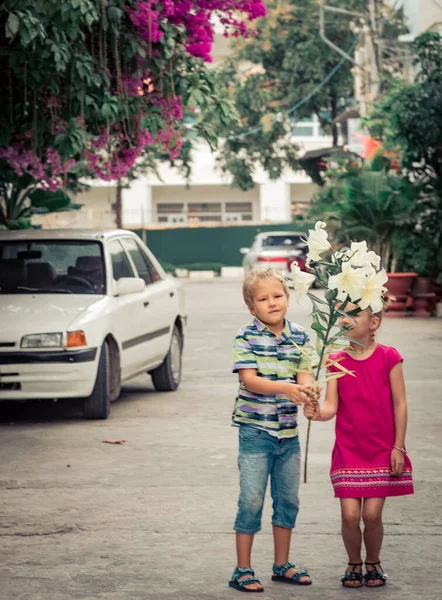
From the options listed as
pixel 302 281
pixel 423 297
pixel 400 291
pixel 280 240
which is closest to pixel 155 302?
pixel 302 281

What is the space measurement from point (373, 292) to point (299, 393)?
19.7 inches

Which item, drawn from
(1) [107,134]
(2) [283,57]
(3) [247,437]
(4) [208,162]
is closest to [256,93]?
(2) [283,57]

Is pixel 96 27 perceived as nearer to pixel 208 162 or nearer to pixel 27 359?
pixel 27 359

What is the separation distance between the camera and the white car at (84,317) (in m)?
10.3

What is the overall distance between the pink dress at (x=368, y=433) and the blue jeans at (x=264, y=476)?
0.65 feet

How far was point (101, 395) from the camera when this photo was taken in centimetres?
1057

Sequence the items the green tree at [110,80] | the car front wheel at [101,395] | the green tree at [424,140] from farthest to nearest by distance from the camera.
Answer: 1. the green tree at [424,140]
2. the green tree at [110,80]
3. the car front wheel at [101,395]

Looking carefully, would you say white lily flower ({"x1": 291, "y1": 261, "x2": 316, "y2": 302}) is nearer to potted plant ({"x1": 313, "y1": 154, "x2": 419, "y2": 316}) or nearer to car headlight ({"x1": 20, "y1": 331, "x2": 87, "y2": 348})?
car headlight ({"x1": 20, "y1": 331, "x2": 87, "y2": 348})

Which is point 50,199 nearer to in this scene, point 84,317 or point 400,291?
point 400,291

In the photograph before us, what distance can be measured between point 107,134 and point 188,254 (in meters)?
40.1

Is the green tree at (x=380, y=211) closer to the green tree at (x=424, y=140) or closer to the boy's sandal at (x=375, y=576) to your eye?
the green tree at (x=424, y=140)

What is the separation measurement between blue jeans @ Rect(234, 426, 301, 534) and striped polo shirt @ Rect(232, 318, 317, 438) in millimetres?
54

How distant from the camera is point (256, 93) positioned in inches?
1674

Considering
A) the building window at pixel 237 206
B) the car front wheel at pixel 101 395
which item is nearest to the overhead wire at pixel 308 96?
the building window at pixel 237 206
